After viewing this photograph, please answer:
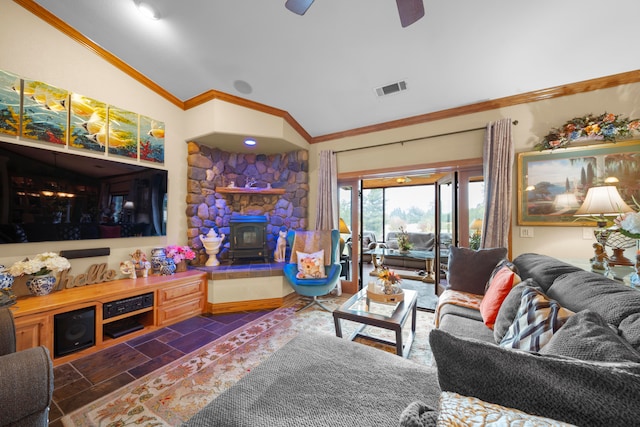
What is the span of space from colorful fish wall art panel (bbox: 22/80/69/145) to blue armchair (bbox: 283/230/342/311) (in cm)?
281

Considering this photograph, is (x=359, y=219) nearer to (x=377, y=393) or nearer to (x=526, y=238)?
(x=526, y=238)

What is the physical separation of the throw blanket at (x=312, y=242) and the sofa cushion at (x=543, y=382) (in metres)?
2.93

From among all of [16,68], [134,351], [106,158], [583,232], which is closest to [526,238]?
[583,232]

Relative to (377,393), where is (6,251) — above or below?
above

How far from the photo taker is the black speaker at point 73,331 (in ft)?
6.63

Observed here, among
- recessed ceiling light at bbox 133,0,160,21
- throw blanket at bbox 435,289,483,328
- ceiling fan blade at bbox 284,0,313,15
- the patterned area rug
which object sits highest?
recessed ceiling light at bbox 133,0,160,21

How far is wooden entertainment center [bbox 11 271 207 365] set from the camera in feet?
6.29

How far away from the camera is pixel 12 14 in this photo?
2.15 m

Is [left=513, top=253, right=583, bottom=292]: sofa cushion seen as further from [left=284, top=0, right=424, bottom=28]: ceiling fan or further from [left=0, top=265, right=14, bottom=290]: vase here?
[left=0, top=265, right=14, bottom=290]: vase

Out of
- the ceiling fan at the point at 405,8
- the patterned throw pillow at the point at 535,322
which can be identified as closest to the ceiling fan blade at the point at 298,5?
the ceiling fan at the point at 405,8

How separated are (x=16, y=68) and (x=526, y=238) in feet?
18.0

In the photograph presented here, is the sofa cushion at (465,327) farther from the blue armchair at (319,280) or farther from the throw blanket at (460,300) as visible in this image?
the blue armchair at (319,280)

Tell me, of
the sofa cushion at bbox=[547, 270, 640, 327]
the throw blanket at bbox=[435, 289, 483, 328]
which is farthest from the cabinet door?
the sofa cushion at bbox=[547, 270, 640, 327]

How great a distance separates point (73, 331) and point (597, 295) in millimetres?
3658
